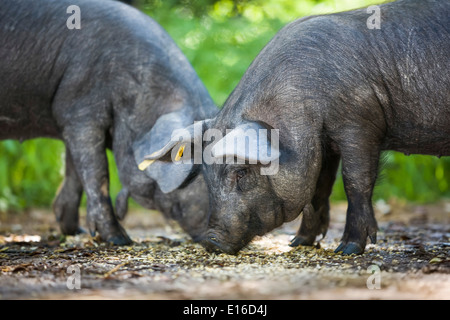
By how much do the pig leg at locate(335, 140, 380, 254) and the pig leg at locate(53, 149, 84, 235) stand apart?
10.9 ft

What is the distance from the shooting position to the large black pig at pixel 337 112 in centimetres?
490

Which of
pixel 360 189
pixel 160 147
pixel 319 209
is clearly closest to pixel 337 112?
pixel 360 189

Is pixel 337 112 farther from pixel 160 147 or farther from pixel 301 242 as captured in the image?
pixel 160 147

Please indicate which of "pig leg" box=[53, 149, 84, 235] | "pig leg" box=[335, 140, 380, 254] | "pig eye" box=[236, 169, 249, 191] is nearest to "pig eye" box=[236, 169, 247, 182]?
"pig eye" box=[236, 169, 249, 191]

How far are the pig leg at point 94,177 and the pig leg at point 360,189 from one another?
7.14 feet

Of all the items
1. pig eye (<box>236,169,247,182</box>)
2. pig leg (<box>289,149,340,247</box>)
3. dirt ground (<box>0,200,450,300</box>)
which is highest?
pig eye (<box>236,169,247,182</box>)

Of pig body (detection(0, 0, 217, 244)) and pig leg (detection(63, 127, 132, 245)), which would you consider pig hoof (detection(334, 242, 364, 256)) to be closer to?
pig body (detection(0, 0, 217, 244))

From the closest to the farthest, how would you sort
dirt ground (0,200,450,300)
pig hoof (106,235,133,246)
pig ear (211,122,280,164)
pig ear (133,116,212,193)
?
dirt ground (0,200,450,300) < pig ear (211,122,280,164) < pig ear (133,116,212,193) < pig hoof (106,235,133,246)

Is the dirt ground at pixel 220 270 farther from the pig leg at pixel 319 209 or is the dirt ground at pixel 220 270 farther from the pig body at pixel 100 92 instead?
Result: the pig body at pixel 100 92

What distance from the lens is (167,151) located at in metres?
5.33

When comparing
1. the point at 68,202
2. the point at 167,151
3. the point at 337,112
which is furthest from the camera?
the point at 68,202

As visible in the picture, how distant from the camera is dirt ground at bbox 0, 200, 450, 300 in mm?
3629

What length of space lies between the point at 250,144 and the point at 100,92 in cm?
196
